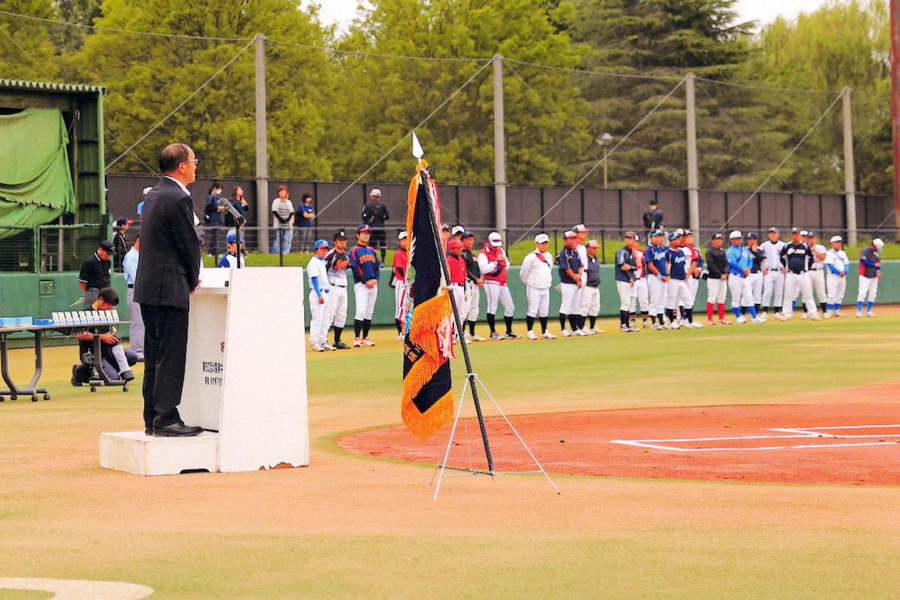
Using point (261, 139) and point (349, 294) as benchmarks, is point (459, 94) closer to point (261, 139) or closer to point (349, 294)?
point (261, 139)

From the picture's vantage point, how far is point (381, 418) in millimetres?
12781

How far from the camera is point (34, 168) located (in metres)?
26.9

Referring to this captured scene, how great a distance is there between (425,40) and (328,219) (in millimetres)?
29181

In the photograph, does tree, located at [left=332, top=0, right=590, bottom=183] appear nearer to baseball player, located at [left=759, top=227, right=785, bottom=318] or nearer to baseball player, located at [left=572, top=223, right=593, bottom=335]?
baseball player, located at [left=759, top=227, right=785, bottom=318]

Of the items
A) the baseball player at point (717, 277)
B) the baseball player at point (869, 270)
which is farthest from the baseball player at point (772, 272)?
the baseball player at point (869, 270)

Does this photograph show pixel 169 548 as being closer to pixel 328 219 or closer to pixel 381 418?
pixel 381 418

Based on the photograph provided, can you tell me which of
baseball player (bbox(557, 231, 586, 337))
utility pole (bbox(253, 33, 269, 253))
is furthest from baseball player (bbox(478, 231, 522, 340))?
utility pole (bbox(253, 33, 269, 253))

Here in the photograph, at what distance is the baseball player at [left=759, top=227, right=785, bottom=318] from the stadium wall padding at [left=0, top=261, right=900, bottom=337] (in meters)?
3.13

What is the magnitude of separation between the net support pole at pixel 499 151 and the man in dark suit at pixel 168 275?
25.4 meters

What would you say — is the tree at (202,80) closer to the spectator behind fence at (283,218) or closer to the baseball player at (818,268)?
the spectator behind fence at (283,218)

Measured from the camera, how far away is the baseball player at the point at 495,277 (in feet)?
86.5

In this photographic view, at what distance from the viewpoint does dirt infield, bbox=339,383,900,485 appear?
898 cm

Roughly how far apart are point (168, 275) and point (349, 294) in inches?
843

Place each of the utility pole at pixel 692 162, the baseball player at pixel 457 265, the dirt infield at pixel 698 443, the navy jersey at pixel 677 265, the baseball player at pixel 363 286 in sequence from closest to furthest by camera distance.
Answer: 1. the dirt infield at pixel 698 443
2. the baseball player at pixel 457 265
3. the baseball player at pixel 363 286
4. the navy jersey at pixel 677 265
5. the utility pole at pixel 692 162
